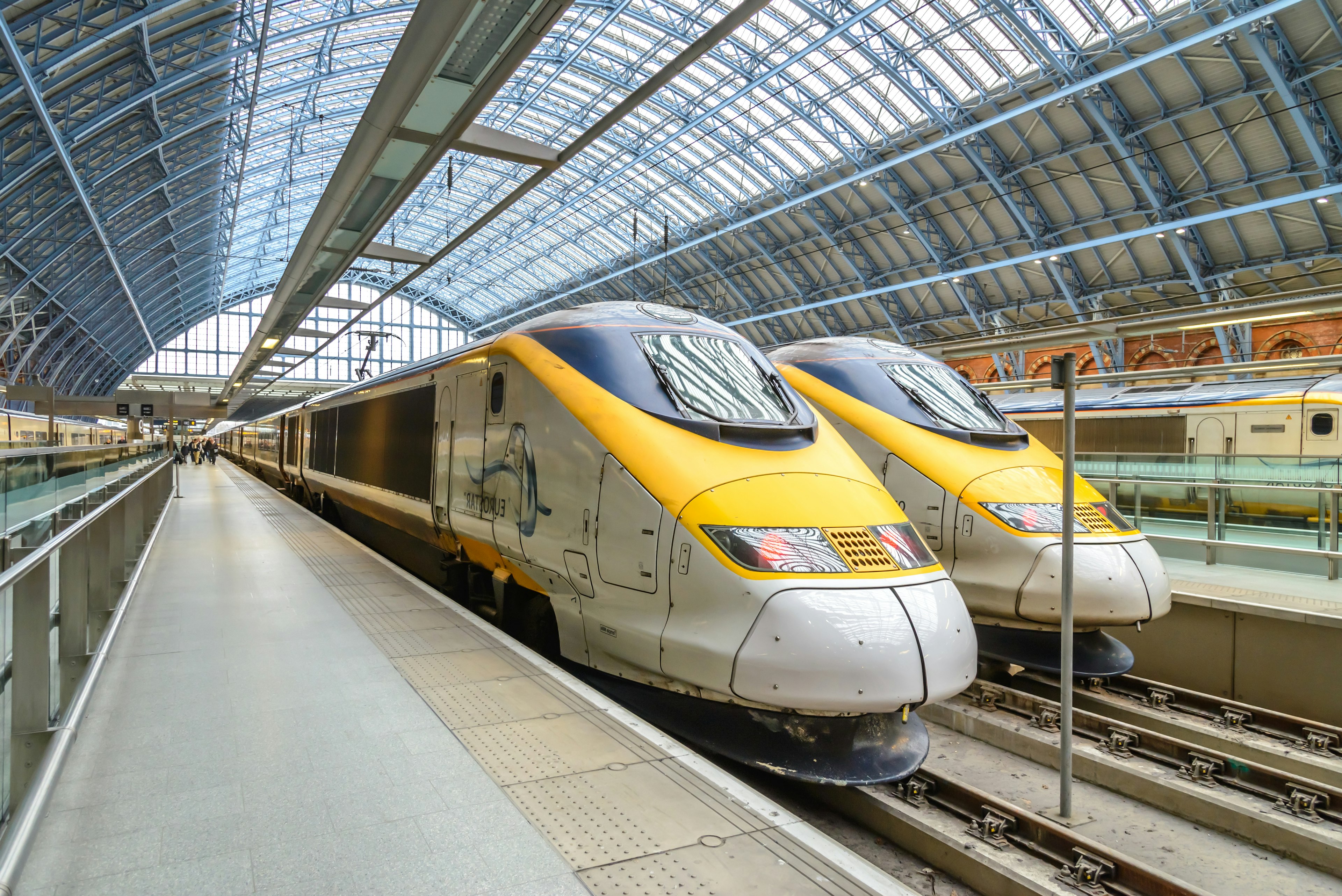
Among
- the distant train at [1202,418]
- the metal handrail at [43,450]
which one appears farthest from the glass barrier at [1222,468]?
the metal handrail at [43,450]

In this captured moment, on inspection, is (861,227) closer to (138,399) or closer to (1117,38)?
(1117,38)

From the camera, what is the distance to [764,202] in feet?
98.8

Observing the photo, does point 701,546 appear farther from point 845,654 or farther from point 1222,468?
point 1222,468

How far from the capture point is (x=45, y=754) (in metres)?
3.20

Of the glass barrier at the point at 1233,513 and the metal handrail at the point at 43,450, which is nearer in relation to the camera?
the metal handrail at the point at 43,450

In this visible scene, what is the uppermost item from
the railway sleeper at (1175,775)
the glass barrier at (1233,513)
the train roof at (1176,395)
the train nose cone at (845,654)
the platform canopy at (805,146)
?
the platform canopy at (805,146)

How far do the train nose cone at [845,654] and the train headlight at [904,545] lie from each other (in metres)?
0.35

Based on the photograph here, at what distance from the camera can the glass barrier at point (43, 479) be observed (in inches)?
107

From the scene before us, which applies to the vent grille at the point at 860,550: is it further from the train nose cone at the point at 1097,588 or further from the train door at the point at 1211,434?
the train door at the point at 1211,434

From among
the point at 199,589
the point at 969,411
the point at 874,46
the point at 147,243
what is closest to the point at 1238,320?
the point at 969,411

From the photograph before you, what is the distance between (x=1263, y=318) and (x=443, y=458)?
747 centimetres

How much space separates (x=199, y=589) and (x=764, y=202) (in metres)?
26.1

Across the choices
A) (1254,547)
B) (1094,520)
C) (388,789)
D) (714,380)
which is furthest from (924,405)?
(388,789)

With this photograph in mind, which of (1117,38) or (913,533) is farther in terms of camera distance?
(1117,38)
